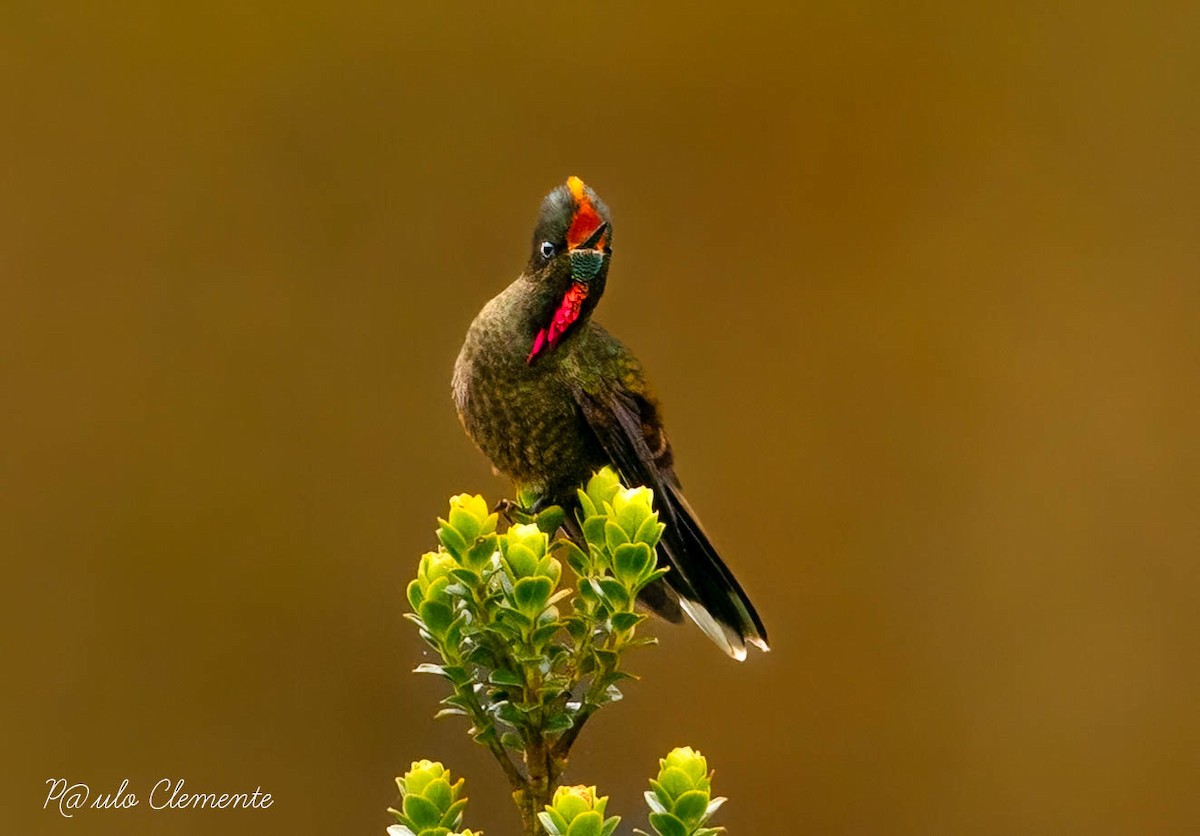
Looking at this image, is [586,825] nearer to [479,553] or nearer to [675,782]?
[675,782]

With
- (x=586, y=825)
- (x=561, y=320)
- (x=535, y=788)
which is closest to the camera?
(x=586, y=825)

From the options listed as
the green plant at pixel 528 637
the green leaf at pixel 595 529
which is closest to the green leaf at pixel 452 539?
the green plant at pixel 528 637

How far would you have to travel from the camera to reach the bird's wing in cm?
107

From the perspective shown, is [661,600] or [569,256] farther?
[661,600]

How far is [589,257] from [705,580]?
1.05ft

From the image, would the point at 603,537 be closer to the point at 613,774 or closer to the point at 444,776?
the point at 444,776

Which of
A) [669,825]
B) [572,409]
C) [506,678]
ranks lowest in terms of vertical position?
[669,825]

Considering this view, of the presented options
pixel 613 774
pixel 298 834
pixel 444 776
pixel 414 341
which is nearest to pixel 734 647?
pixel 444 776

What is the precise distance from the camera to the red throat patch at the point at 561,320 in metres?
1.04

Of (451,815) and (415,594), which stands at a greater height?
(415,594)
